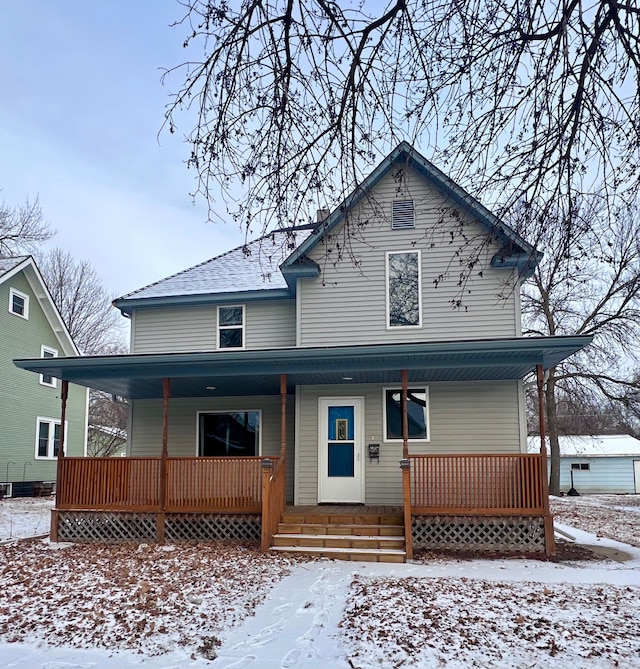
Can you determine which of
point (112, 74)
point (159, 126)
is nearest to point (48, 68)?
point (112, 74)

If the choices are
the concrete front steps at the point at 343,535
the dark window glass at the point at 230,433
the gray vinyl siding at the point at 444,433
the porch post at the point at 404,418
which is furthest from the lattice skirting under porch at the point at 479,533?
the dark window glass at the point at 230,433

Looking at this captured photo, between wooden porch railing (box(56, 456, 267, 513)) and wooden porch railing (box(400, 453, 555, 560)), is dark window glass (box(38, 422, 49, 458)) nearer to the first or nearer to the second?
wooden porch railing (box(56, 456, 267, 513))

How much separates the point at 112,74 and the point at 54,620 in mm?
5026

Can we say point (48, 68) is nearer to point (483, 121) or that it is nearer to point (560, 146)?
point (483, 121)

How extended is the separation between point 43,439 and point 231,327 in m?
13.1

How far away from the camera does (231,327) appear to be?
1371 centimetres

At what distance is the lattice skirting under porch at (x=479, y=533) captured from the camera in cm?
995

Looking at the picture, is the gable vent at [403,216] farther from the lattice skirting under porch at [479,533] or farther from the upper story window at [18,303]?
the upper story window at [18,303]

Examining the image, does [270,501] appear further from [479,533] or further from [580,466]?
[580,466]

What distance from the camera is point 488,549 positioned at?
996cm

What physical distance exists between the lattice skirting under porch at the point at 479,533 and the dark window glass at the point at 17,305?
17.0 m

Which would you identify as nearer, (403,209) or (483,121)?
(483,121)

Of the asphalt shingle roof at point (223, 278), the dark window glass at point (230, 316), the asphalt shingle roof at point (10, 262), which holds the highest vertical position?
the asphalt shingle roof at point (10, 262)

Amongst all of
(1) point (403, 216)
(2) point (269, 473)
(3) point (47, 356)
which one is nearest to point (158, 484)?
(2) point (269, 473)
